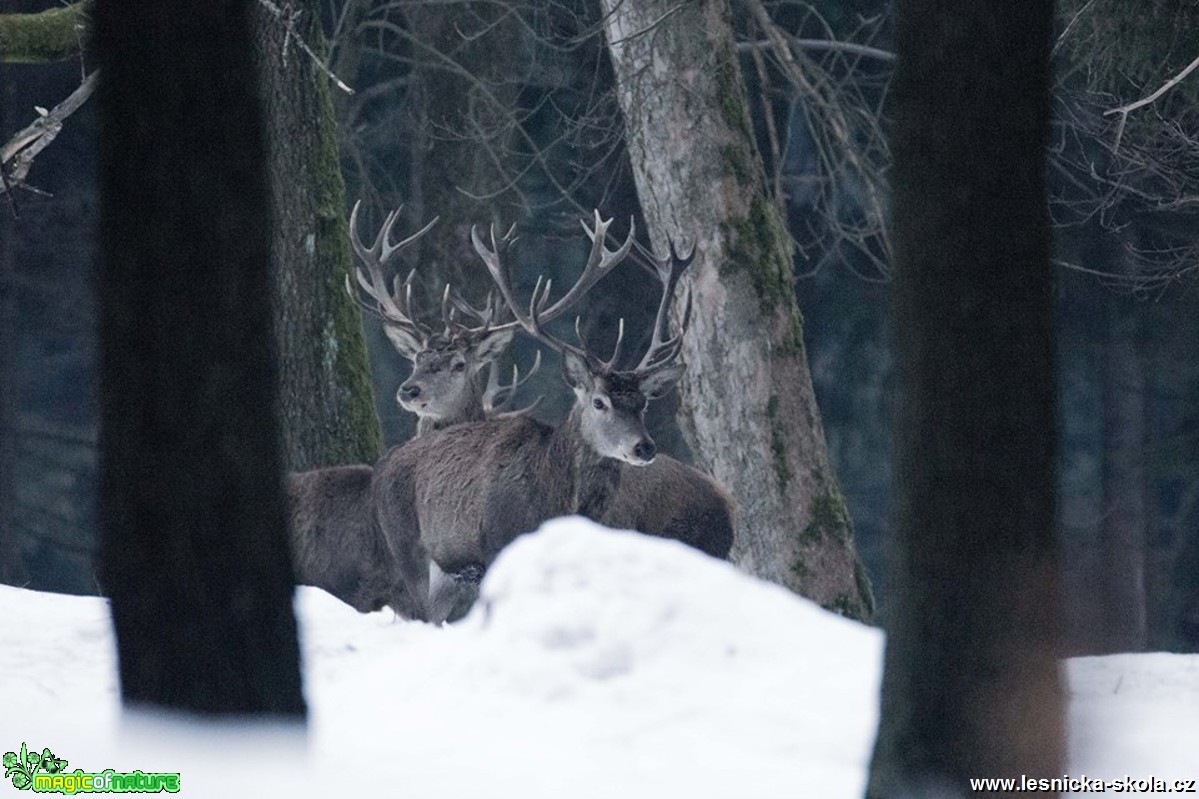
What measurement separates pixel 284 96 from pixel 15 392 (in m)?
8.66

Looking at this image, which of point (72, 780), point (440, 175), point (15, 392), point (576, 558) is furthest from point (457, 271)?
point (72, 780)

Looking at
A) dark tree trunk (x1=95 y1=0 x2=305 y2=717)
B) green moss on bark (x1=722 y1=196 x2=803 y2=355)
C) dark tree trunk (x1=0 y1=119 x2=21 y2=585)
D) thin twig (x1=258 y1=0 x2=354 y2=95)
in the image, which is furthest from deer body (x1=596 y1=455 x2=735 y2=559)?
dark tree trunk (x1=0 y1=119 x2=21 y2=585)

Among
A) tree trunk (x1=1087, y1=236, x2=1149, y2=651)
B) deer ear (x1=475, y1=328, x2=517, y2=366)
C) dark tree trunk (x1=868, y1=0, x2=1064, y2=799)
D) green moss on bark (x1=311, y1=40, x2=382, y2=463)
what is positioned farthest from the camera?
tree trunk (x1=1087, y1=236, x2=1149, y2=651)

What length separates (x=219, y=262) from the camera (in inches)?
210

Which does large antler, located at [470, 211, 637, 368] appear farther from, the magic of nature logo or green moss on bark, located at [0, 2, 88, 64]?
the magic of nature logo

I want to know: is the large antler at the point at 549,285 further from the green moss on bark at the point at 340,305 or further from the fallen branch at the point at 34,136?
the fallen branch at the point at 34,136

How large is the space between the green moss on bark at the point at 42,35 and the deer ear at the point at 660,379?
12.0 ft

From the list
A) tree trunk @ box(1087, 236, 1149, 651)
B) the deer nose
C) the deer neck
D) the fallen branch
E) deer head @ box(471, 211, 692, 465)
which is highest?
the fallen branch

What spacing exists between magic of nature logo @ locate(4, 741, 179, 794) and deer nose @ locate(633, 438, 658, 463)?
4.68 metres

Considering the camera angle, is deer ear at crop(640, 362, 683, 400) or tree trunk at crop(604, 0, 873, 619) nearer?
deer ear at crop(640, 362, 683, 400)

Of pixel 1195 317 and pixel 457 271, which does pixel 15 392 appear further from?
pixel 1195 317

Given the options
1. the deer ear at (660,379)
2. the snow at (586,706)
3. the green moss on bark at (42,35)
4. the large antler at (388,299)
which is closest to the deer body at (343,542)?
the large antler at (388,299)

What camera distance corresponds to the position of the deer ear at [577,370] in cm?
1017

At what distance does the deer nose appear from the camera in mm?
9750
